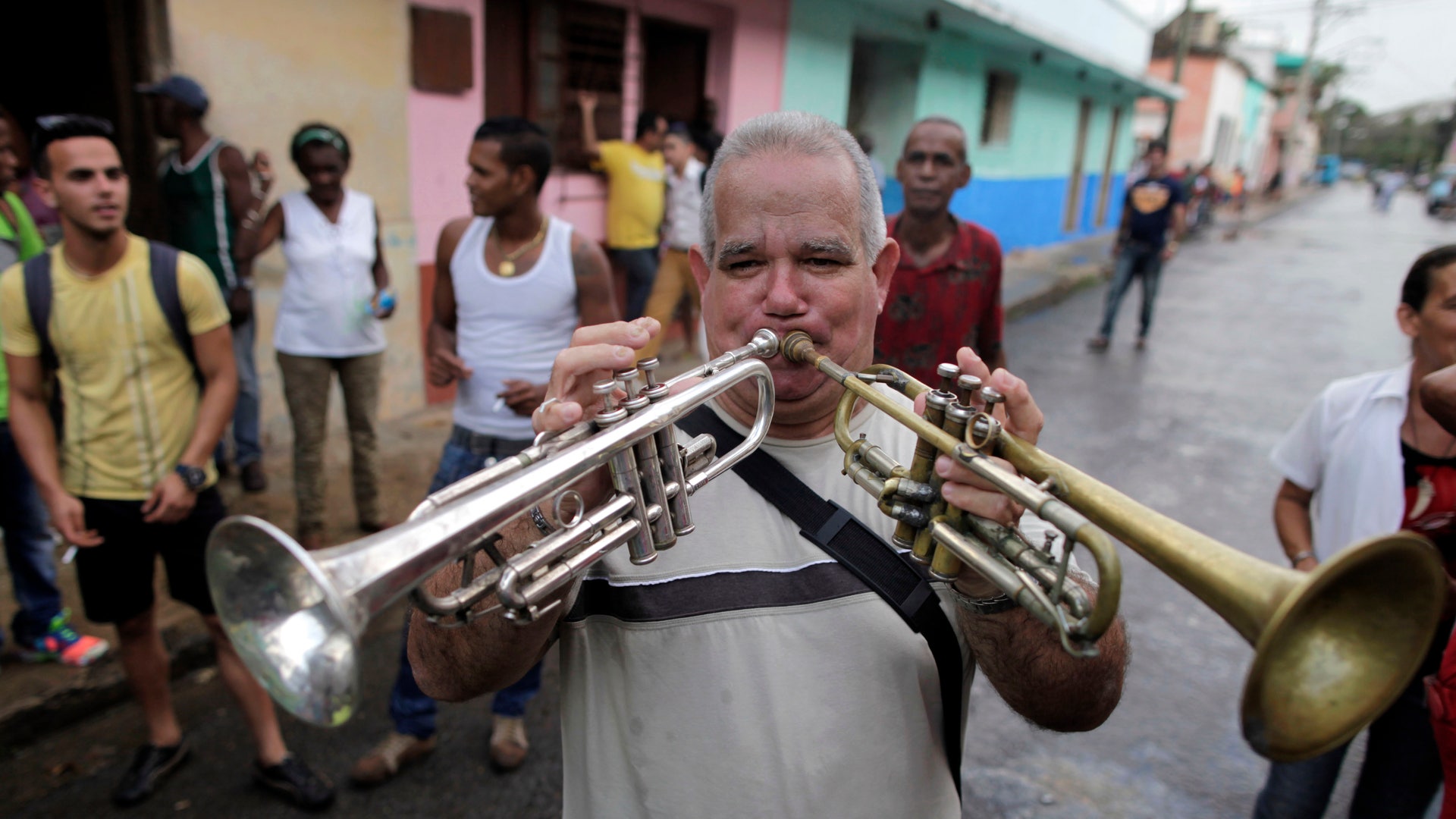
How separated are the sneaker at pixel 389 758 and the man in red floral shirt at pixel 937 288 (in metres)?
2.25

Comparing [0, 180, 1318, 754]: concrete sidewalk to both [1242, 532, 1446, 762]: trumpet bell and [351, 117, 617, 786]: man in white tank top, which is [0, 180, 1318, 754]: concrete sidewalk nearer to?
[351, 117, 617, 786]: man in white tank top

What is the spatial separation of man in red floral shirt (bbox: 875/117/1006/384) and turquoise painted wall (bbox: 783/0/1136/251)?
561cm

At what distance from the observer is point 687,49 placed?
26.6 feet

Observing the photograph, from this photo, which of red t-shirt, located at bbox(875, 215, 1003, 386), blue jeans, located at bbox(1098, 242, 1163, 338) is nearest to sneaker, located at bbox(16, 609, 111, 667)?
red t-shirt, located at bbox(875, 215, 1003, 386)

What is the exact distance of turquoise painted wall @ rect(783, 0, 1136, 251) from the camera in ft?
31.1

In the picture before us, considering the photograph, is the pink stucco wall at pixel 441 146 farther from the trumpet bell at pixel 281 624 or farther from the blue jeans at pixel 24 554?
the trumpet bell at pixel 281 624

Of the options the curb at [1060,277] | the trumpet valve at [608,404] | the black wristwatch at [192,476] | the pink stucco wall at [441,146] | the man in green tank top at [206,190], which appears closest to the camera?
the trumpet valve at [608,404]

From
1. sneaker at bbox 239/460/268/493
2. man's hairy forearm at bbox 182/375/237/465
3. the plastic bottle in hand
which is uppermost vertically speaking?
the plastic bottle in hand

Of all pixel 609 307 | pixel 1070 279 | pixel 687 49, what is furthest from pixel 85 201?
pixel 1070 279

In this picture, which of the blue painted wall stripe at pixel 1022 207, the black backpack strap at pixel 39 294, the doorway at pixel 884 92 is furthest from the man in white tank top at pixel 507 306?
the doorway at pixel 884 92

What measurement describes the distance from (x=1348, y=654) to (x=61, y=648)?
3991 mm

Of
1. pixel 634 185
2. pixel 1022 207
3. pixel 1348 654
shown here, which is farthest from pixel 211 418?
pixel 1022 207

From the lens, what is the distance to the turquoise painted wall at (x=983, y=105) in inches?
373

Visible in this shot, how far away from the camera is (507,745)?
3.06 metres
